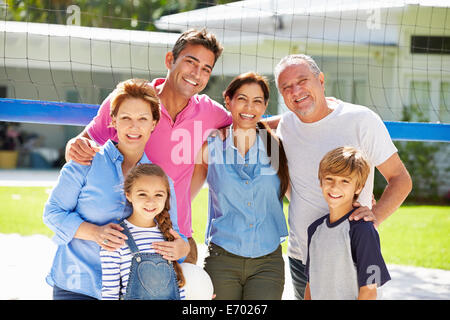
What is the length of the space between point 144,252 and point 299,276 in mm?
978

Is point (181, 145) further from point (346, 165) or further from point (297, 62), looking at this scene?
point (346, 165)

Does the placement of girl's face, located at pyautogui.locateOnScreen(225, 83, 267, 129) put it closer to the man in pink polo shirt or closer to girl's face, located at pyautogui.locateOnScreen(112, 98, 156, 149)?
the man in pink polo shirt

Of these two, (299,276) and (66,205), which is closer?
(66,205)

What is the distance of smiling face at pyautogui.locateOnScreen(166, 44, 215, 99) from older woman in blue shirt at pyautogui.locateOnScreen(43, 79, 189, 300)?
1.65 ft

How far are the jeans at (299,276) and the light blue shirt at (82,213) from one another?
1005mm

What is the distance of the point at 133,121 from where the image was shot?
2.35m

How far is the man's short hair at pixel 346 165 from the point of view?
2314 mm

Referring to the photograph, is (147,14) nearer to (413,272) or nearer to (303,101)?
(413,272)

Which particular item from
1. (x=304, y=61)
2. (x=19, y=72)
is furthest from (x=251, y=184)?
(x=19, y=72)

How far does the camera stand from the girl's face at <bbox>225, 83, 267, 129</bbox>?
2.67 m

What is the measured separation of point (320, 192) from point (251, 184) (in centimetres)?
35

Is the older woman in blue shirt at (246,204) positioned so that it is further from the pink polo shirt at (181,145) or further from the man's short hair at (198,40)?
the man's short hair at (198,40)

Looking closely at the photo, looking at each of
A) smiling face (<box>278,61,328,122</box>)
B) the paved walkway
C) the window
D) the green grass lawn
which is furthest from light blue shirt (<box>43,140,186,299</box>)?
the window

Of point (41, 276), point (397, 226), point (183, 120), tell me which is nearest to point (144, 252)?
point (183, 120)
